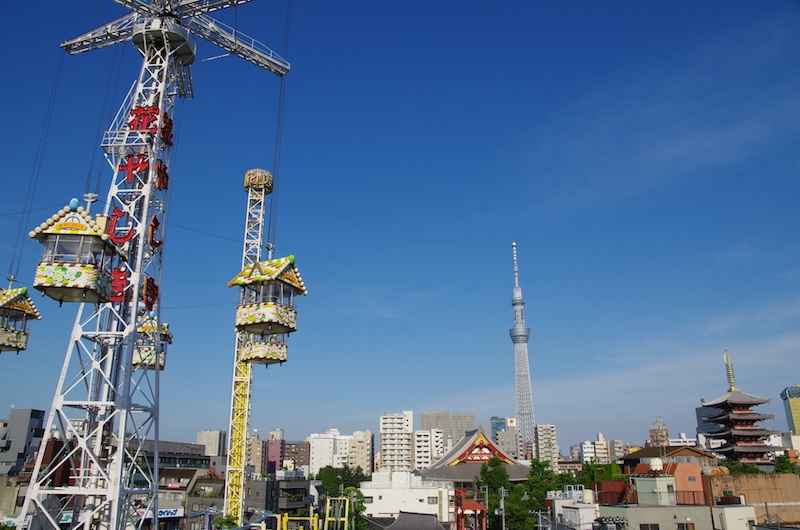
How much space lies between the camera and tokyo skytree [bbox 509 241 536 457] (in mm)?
176750

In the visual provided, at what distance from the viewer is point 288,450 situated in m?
189

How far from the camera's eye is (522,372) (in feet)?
608

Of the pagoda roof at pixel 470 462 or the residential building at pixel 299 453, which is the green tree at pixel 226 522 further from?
the residential building at pixel 299 453

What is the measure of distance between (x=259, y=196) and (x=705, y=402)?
206 feet

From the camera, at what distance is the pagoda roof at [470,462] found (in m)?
96.5

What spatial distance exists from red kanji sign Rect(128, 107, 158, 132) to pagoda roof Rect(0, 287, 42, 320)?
12884 millimetres

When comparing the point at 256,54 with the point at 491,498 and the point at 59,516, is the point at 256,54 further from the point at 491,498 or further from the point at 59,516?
the point at 491,498

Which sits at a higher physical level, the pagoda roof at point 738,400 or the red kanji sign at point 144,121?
the red kanji sign at point 144,121

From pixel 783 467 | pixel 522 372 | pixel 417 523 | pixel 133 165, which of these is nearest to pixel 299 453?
pixel 522 372

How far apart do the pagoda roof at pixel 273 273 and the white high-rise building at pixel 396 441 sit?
151m

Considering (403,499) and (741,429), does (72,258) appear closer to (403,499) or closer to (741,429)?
(403,499)

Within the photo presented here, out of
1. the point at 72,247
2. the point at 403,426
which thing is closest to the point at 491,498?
the point at 72,247

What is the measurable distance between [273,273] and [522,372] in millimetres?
164100

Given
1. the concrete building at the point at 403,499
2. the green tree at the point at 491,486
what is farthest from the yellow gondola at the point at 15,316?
the concrete building at the point at 403,499
